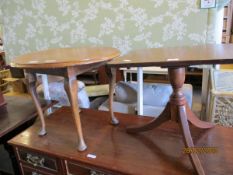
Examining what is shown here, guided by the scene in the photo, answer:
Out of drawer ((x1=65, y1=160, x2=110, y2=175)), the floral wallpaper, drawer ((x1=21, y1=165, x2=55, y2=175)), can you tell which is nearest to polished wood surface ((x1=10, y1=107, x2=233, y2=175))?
drawer ((x1=65, y1=160, x2=110, y2=175))

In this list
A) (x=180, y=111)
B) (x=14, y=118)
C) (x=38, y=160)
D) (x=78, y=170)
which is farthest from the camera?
(x=14, y=118)

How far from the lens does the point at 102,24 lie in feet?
5.18

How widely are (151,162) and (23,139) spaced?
2.46 ft

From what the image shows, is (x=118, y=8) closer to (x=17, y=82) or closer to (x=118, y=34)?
(x=118, y=34)

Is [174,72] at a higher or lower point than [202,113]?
higher

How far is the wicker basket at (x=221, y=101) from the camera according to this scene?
1.22m

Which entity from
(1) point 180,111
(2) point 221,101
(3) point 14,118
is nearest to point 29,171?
(3) point 14,118

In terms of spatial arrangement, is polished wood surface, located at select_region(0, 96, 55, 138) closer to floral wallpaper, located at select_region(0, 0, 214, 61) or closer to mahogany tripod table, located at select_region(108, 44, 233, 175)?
floral wallpaper, located at select_region(0, 0, 214, 61)

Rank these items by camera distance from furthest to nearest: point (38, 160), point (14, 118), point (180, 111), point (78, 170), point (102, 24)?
point (102, 24), point (14, 118), point (38, 160), point (78, 170), point (180, 111)

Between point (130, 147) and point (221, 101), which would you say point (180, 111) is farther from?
point (221, 101)

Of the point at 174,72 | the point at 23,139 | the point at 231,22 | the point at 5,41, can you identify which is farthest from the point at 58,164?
the point at 231,22

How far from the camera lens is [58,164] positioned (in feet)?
3.57

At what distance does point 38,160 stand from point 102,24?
1028 mm

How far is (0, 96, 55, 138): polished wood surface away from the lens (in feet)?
4.25
